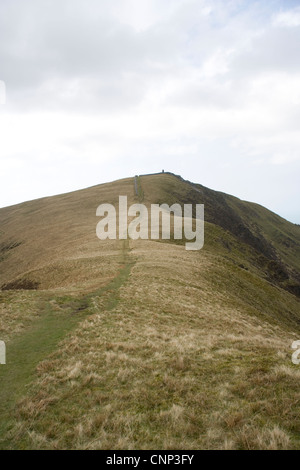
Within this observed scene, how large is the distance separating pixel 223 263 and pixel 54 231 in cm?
4161

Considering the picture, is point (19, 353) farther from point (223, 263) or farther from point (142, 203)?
point (142, 203)

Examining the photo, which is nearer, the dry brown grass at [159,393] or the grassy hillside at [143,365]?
the dry brown grass at [159,393]

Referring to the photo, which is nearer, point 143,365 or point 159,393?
point 159,393

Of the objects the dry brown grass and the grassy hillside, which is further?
the grassy hillside

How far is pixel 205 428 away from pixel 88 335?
9.13 meters

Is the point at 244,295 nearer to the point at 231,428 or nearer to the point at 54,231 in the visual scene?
the point at 231,428

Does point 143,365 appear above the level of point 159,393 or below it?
above

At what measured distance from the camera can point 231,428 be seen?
24.0ft

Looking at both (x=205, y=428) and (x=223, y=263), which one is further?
(x=223, y=263)

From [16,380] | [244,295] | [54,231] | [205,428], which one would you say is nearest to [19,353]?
[16,380]
